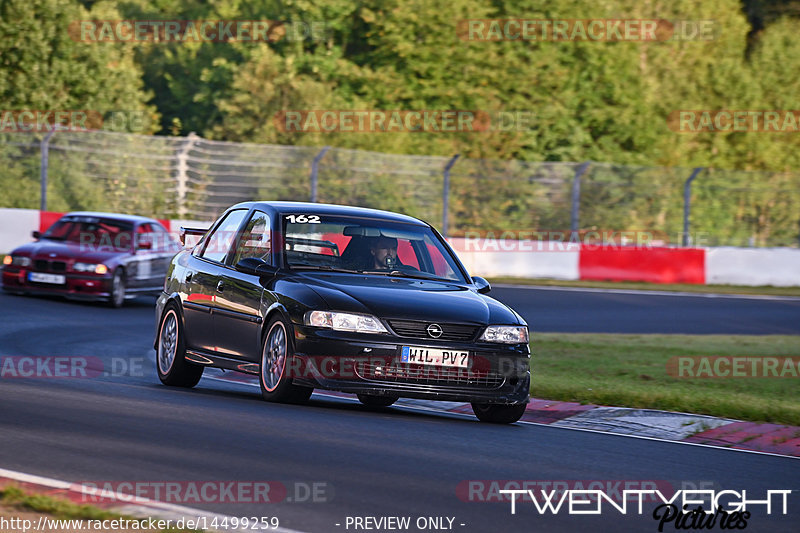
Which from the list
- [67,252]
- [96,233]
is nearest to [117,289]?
[67,252]

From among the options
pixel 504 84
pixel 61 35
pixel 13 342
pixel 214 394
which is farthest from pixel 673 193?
pixel 214 394

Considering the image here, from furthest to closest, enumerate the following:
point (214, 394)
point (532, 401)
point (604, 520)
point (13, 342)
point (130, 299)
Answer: point (130, 299)
point (13, 342)
point (532, 401)
point (214, 394)
point (604, 520)

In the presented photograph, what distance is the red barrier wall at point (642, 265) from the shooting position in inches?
1169

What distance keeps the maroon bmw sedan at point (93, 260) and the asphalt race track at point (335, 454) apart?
7.67 m

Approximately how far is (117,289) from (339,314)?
34.9 feet

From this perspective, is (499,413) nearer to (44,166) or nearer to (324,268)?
(324,268)

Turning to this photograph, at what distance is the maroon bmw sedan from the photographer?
757 inches

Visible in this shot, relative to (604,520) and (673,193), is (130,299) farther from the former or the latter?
(604,520)

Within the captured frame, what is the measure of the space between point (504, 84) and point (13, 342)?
29748mm

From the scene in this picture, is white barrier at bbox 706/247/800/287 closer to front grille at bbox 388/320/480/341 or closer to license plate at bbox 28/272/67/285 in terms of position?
license plate at bbox 28/272/67/285

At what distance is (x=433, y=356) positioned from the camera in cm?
952

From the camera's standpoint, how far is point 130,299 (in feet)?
70.9

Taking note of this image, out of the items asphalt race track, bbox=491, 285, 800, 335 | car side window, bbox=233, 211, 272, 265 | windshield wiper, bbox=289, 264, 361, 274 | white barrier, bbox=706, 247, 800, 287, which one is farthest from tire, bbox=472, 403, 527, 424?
white barrier, bbox=706, 247, 800, 287

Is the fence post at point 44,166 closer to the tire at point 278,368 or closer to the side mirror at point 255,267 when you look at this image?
the side mirror at point 255,267
